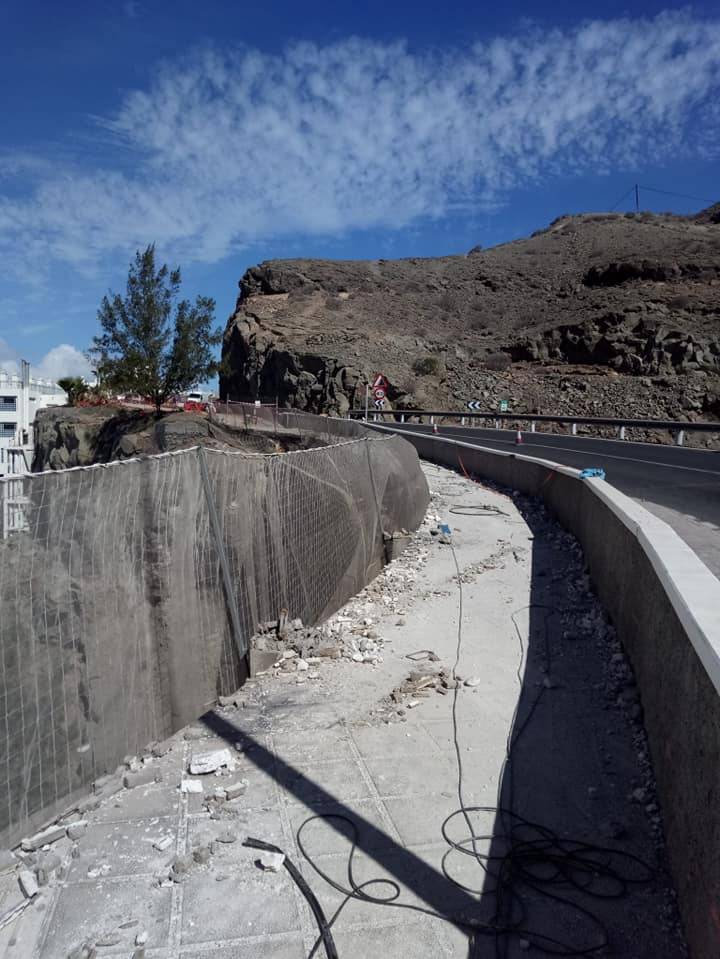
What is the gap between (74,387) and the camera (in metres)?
63.8

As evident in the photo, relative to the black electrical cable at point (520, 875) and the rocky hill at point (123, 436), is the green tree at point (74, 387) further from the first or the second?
the black electrical cable at point (520, 875)

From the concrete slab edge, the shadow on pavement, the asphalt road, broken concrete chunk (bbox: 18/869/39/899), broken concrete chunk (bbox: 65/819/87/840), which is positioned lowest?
the shadow on pavement

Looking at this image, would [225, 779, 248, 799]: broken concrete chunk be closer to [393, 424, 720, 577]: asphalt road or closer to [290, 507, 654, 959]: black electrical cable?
[290, 507, 654, 959]: black electrical cable

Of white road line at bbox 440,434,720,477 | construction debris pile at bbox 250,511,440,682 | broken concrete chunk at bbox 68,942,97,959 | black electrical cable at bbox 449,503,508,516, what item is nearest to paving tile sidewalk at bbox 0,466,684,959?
broken concrete chunk at bbox 68,942,97,959

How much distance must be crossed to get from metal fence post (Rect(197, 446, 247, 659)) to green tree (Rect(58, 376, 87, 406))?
→ 2152 inches

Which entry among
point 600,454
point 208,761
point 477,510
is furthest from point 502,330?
point 208,761

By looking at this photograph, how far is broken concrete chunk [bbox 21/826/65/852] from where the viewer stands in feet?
11.0

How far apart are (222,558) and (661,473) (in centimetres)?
1365

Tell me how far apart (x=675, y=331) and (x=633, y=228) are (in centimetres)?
4967

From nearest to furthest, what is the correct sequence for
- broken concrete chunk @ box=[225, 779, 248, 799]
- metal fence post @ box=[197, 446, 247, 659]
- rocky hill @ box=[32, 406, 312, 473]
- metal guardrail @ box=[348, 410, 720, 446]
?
1. broken concrete chunk @ box=[225, 779, 248, 799]
2. metal fence post @ box=[197, 446, 247, 659]
3. rocky hill @ box=[32, 406, 312, 473]
4. metal guardrail @ box=[348, 410, 720, 446]

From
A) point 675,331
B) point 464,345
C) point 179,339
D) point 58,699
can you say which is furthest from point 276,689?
point 464,345

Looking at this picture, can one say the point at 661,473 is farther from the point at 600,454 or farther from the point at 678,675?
the point at 678,675

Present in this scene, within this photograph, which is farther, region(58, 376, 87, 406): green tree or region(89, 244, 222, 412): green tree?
region(58, 376, 87, 406): green tree

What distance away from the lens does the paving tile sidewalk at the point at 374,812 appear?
2.93 m
